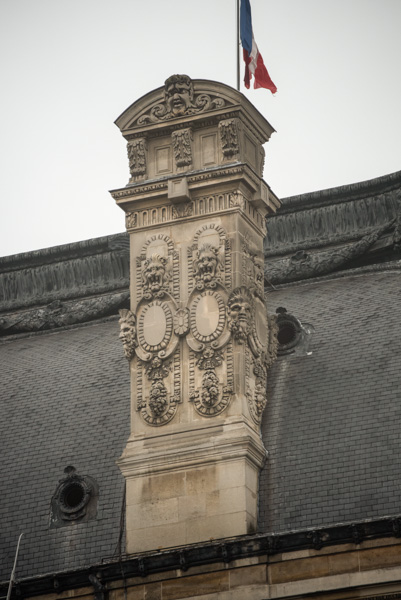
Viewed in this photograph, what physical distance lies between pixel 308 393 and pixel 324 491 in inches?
121

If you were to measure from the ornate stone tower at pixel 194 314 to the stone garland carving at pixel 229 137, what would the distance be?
2 centimetres

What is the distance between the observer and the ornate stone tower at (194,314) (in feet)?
136

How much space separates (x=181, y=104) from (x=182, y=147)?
89cm

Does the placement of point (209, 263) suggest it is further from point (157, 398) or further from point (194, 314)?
point (157, 398)

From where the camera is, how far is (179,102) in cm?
4484

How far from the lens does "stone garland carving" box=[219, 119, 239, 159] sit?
4416cm

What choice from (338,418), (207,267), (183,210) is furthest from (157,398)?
(183,210)

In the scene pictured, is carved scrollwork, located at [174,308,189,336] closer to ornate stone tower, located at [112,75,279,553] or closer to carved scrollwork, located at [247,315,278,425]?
ornate stone tower, located at [112,75,279,553]

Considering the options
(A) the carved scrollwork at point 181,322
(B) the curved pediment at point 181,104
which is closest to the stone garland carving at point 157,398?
(A) the carved scrollwork at point 181,322

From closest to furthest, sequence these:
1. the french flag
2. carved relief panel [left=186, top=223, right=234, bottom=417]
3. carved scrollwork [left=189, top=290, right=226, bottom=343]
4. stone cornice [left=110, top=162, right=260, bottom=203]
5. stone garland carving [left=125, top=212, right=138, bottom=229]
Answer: carved relief panel [left=186, top=223, right=234, bottom=417] → carved scrollwork [left=189, top=290, right=226, bottom=343] → stone cornice [left=110, top=162, right=260, bottom=203] → stone garland carving [left=125, top=212, right=138, bottom=229] → the french flag

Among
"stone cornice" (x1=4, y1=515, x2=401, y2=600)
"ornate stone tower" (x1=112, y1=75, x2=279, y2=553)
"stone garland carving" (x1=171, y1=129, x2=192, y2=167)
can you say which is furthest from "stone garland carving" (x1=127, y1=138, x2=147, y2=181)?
"stone cornice" (x1=4, y1=515, x2=401, y2=600)

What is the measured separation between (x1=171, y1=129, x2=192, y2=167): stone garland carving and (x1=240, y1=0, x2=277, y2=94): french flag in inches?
115

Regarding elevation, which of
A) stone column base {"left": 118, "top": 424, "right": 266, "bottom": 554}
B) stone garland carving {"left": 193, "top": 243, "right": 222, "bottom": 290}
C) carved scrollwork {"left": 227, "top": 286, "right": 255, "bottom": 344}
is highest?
stone garland carving {"left": 193, "top": 243, "right": 222, "bottom": 290}

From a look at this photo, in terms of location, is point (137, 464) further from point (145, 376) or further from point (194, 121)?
point (194, 121)
